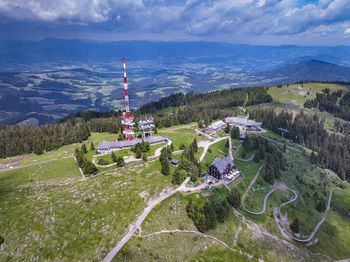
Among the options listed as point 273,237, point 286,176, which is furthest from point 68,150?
point 286,176

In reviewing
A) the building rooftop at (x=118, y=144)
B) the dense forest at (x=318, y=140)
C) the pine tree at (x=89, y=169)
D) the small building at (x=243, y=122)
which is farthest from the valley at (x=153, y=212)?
the small building at (x=243, y=122)

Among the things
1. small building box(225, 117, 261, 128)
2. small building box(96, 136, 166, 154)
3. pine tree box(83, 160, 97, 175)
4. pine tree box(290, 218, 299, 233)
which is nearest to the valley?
pine tree box(290, 218, 299, 233)

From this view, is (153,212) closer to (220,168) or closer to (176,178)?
(176,178)

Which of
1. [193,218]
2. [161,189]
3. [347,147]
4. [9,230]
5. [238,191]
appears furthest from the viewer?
[347,147]

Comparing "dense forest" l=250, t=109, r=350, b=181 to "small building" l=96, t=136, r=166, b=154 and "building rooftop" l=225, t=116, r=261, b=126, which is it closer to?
"building rooftop" l=225, t=116, r=261, b=126

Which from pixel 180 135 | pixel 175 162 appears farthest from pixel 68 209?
pixel 180 135

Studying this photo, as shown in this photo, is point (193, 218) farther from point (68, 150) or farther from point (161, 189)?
point (68, 150)

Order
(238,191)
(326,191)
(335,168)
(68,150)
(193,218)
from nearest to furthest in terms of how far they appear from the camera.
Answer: (193,218)
(238,191)
(326,191)
(68,150)
(335,168)
